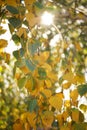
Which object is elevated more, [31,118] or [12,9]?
[12,9]

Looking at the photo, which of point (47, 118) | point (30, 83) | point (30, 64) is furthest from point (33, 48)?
point (47, 118)

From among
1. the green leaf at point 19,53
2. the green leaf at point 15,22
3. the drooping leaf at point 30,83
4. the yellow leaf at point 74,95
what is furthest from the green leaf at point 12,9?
the yellow leaf at point 74,95

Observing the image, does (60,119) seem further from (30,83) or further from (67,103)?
(30,83)

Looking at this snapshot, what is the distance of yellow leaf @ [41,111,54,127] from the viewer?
123 cm

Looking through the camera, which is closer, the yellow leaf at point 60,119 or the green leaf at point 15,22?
the green leaf at point 15,22

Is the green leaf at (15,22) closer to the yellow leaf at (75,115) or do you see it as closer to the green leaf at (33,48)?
the green leaf at (33,48)

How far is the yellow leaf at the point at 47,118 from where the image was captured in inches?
48.5

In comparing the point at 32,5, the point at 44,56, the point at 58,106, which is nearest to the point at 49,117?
the point at 58,106

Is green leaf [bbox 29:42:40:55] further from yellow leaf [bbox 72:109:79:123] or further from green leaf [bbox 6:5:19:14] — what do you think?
yellow leaf [bbox 72:109:79:123]

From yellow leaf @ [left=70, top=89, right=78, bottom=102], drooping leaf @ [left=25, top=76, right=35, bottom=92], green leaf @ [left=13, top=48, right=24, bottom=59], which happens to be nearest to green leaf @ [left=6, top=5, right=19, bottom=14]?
green leaf @ [left=13, top=48, right=24, bottom=59]

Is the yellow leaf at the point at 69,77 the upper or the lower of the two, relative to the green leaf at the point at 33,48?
lower

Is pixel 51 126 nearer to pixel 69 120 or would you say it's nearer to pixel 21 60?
pixel 69 120

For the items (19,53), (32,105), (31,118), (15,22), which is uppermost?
(15,22)

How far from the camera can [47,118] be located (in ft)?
4.04
